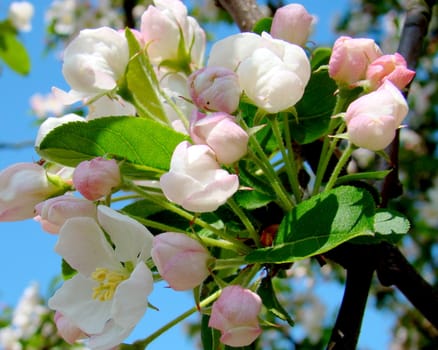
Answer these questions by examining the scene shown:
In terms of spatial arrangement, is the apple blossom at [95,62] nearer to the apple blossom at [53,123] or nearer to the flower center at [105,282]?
the apple blossom at [53,123]

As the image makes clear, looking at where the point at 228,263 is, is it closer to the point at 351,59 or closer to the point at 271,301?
the point at 271,301

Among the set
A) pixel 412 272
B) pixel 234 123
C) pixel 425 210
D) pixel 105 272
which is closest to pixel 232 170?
pixel 234 123

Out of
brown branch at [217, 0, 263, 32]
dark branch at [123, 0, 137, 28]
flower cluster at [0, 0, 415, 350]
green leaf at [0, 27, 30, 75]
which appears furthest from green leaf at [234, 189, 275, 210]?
green leaf at [0, 27, 30, 75]

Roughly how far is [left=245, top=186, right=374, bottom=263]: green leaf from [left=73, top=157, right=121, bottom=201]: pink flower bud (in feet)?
0.57

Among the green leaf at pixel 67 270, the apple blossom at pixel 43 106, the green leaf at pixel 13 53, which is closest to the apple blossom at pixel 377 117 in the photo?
the green leaf at pixel 67 270

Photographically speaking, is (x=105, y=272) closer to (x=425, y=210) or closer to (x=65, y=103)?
(x=65, y=103)

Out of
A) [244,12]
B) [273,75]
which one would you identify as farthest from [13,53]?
[273,75]

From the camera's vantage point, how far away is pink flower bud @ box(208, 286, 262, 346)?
28.0 inches

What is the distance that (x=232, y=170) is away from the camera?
81cm

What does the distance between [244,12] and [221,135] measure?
26.1 inches

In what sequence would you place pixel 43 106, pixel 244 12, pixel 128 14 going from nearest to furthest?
pixel 244 12 → pixel 128 14 → pixel 43 106

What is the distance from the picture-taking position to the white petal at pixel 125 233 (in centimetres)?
75

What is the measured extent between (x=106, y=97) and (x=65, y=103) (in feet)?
0.19

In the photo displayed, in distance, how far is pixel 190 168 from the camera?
27.5 inches
